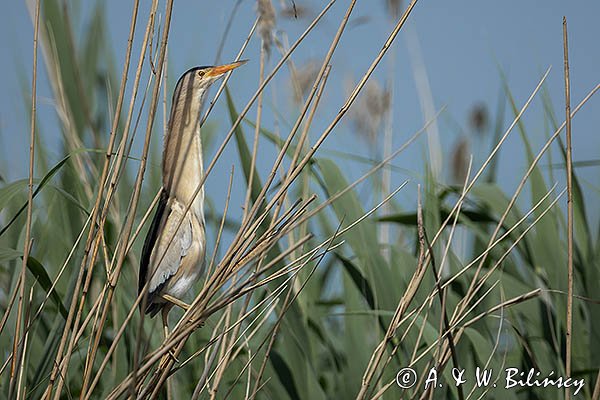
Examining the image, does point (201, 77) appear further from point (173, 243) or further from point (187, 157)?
point (173, 243)

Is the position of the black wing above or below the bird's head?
below

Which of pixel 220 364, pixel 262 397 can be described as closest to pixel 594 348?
pixel 262 397

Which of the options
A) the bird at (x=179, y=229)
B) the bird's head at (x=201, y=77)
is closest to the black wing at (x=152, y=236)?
the bird at (x=179, y=229)

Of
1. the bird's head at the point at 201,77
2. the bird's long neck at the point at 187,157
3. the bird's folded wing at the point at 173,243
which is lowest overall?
the bird's folded wing at the point at 173,243

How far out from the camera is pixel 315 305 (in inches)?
68.6

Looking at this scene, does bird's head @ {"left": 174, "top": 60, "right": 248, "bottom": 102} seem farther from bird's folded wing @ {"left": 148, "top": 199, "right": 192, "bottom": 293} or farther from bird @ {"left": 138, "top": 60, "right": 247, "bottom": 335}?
bird's folded wing @ {"left": 148, "top": 199, "right": 192, "bottom": 293}

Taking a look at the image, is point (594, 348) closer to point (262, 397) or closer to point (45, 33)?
point (262, 397)

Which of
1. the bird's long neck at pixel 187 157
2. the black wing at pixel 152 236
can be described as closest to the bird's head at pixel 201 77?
the bird's long neck at pixel 187 157

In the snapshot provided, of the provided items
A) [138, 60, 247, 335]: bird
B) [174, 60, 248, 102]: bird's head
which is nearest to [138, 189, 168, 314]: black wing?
[138, 60, 247, 335]: bird

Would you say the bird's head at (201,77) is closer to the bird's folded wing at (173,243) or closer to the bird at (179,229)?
the bird at (179,229)

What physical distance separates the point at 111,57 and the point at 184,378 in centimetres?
95

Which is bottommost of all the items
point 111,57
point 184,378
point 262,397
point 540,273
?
point 262,397

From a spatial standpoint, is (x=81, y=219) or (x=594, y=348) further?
(x=81, y=219)

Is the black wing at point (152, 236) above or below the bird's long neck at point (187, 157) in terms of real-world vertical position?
below
